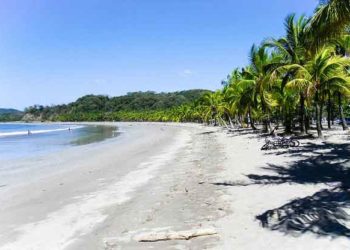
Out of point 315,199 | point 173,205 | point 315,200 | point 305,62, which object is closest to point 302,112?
point 305,62

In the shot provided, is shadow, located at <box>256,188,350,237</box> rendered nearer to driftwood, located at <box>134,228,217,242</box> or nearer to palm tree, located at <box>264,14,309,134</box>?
driftwood, located at <box>134,228,217,242</box>

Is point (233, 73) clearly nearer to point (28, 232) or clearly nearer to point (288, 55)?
point (288, 55)

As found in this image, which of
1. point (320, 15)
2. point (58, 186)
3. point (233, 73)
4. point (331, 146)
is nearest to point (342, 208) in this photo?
point (320, 15)

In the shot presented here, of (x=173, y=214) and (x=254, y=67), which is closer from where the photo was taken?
(x=173, y=214)

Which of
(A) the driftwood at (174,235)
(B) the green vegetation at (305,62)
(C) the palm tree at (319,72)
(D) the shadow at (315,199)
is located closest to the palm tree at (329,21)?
(B) the green vegetation at (305,62)

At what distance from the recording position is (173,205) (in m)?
10.8

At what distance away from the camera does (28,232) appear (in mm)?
9172

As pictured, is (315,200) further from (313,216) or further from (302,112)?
(302,112)

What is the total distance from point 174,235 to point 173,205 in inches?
112

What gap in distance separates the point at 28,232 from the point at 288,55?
68.4 feet

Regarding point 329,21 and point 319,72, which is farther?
point 319,72

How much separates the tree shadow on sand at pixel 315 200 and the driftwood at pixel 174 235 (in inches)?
47.5

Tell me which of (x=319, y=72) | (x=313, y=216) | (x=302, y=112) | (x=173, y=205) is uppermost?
(x=319, y=72)

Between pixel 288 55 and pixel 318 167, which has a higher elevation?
pixel 288 55
